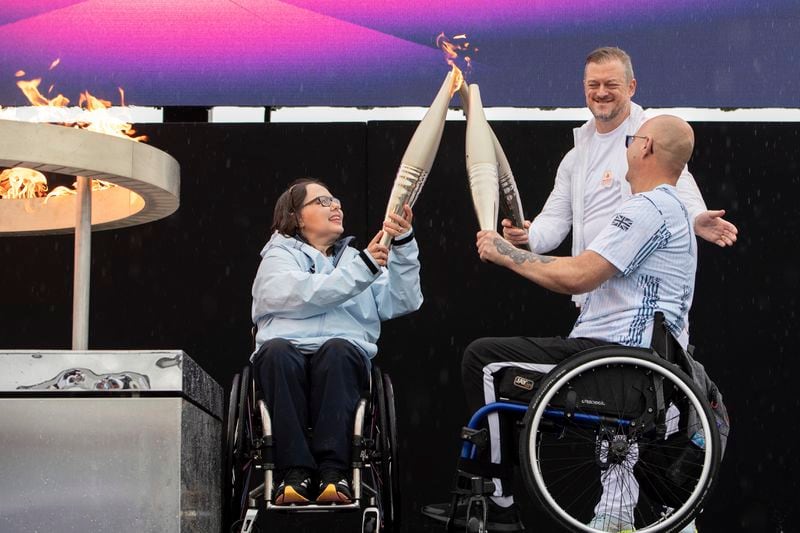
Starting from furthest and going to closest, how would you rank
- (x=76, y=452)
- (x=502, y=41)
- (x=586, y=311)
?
(x=502, y=41), (x=586, y=311), (x=76, y=452)

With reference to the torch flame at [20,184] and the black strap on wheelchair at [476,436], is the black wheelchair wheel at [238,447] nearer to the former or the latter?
the black strap on wheelchair at [476,436]

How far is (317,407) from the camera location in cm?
376

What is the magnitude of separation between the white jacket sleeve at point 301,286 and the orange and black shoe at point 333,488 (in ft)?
1.91

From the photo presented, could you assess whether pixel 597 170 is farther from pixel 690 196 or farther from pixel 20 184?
pixel 20 184

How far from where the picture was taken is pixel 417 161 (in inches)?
165

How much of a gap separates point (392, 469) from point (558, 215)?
48.0 inches

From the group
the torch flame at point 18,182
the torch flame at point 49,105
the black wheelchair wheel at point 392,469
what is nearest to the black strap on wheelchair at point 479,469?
the black wheelchair wheel at point 392,469

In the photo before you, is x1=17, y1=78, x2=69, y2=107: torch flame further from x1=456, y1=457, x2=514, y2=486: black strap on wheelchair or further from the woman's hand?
x1=456, y1=457, x2=514, y2=486: black strap on wheelchair

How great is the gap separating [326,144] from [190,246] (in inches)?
27.1

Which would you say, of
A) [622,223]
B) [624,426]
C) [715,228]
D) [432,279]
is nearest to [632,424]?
[624,426]

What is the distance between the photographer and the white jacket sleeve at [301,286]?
3.89m

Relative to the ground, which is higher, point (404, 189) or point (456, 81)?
point (456, 81)

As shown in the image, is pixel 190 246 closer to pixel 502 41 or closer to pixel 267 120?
pixel 267 120

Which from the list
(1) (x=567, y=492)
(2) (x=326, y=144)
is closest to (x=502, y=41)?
(2) (x=326, y=144)
